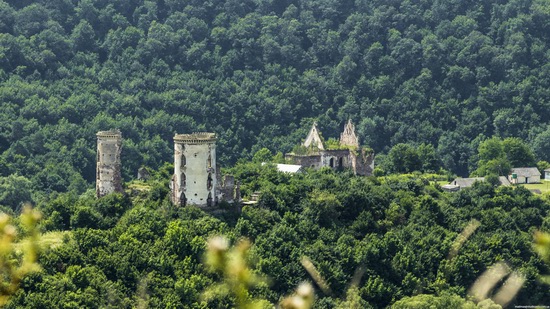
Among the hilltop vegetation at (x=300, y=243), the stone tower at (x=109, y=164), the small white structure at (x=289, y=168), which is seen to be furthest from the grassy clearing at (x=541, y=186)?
the stone tower at (x=109, y=164)

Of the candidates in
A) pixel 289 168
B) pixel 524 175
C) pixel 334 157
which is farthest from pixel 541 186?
pixel 289 168

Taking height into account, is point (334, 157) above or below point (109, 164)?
below

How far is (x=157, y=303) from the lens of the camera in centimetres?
4722

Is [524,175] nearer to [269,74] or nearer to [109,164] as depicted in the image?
[109,164]

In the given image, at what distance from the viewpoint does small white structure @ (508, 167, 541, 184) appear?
79.0 meters

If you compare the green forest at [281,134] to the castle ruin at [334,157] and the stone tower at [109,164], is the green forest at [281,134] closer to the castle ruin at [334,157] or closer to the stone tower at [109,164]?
the stone tower at [109,164]

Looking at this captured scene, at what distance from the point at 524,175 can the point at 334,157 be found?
55.7ft

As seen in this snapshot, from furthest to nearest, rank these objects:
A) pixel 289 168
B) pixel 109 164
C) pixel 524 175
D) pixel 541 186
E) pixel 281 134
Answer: pixel 281 134
pixel 524 175
pixel 541 186
pixel 289 168
pixel 109 164

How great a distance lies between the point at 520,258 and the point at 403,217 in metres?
6.83

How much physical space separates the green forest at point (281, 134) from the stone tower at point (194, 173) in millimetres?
877

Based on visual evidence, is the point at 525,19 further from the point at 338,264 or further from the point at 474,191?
the point at 338,264

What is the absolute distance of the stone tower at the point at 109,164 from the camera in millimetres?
57500

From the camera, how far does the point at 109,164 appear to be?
189 ft

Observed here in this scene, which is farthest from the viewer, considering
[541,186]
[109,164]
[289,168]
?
[541,186]
